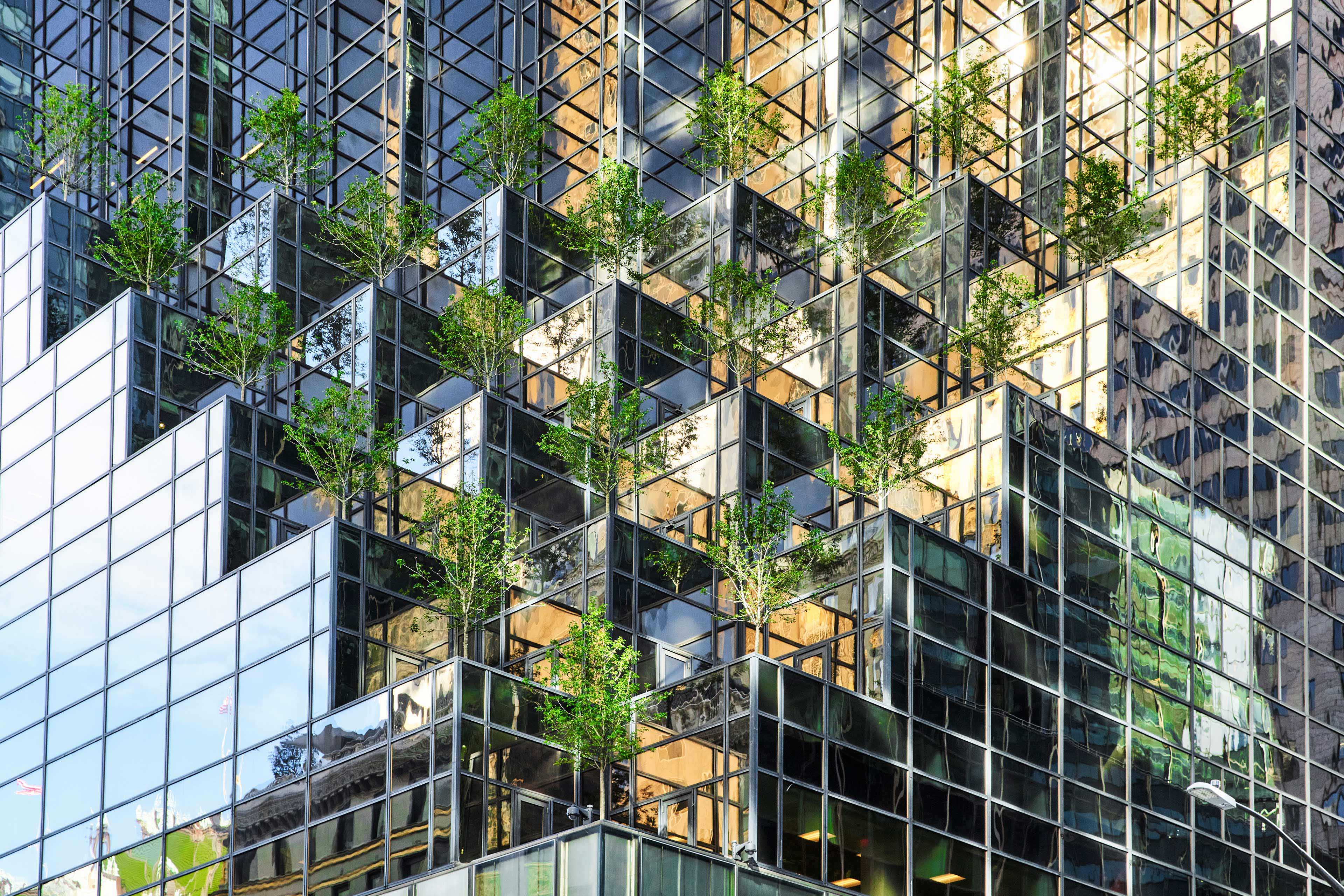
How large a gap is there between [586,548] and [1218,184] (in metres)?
25.2

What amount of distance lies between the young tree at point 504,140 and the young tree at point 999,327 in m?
15.8

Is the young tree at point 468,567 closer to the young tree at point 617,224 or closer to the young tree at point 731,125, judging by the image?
the young tree at point 617,224

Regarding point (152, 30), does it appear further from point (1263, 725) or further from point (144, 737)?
point (1263, 725)

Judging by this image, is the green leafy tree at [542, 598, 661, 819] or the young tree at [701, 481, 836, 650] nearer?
the green leafy tree at [542, 598, 661, 819]

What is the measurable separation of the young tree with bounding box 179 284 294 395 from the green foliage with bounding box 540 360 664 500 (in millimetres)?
8872

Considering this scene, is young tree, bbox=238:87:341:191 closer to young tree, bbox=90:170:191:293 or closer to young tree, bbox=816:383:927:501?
young tree, bbox=90:170:191:293

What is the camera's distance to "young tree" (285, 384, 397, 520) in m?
44.9

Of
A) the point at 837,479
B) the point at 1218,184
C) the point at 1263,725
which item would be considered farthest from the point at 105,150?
the point at 1263,725

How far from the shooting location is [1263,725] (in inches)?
1991

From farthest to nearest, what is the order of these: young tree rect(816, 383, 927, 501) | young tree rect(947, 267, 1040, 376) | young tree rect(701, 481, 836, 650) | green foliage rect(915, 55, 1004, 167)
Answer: green foliage rect(915, 55, 1004, 167), young tree rect(947, 267, 1040, 376), young tree rect(816, 383, 927, 501), young tree rect(701, 481, 836, 650)

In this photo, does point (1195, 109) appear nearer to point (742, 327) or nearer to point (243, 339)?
point (742, 327)

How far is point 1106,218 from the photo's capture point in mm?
54906

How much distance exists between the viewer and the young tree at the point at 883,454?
4616 centimetres

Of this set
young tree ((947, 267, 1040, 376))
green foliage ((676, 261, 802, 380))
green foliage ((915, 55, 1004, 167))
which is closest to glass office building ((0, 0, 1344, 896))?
green foliage ((676, 261, 802, 380))
